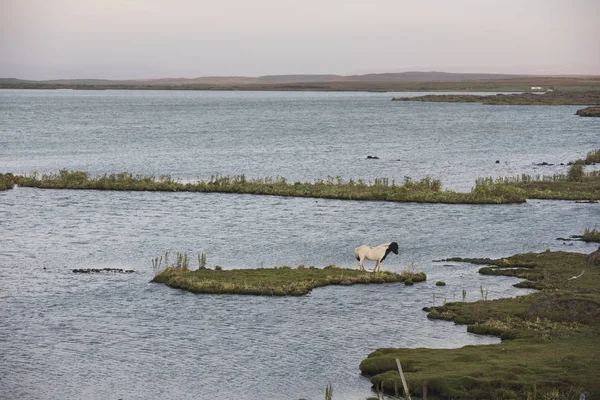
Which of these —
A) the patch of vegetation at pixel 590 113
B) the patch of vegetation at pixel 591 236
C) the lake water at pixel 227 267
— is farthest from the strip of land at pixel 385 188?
the patch of vegetation at pixel 590 113

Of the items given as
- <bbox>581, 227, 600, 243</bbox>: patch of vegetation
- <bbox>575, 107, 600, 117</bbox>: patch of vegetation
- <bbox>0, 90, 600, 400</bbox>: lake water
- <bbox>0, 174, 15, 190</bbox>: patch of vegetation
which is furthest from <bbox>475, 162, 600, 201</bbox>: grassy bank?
<bbox>575, 107, 600, 117</bbox>: patch of vegetation

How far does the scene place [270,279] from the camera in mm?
38844

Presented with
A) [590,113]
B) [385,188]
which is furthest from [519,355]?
[590,113]

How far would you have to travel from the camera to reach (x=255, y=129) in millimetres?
169375

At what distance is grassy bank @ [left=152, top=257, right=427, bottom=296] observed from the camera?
37406 mm

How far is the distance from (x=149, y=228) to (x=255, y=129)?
11555 cm

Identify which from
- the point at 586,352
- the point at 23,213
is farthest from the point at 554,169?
the point at 586,352

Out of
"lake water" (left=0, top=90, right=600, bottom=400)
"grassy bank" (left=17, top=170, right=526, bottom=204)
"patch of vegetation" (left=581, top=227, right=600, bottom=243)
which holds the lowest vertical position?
"lake water" (left=0, top=90, right=600, bottom=400)

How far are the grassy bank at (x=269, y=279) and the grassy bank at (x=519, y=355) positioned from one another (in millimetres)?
5653

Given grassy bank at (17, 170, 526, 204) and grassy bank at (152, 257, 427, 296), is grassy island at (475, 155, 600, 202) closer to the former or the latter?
grassy bank at (17, 170, 526, 204)

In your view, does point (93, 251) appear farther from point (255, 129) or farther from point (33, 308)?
point (255, 129)

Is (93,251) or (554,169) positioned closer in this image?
(93,251)

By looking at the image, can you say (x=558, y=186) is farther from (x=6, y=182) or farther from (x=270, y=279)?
(x=6, y=182)

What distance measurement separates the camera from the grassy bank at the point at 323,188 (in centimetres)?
6353
